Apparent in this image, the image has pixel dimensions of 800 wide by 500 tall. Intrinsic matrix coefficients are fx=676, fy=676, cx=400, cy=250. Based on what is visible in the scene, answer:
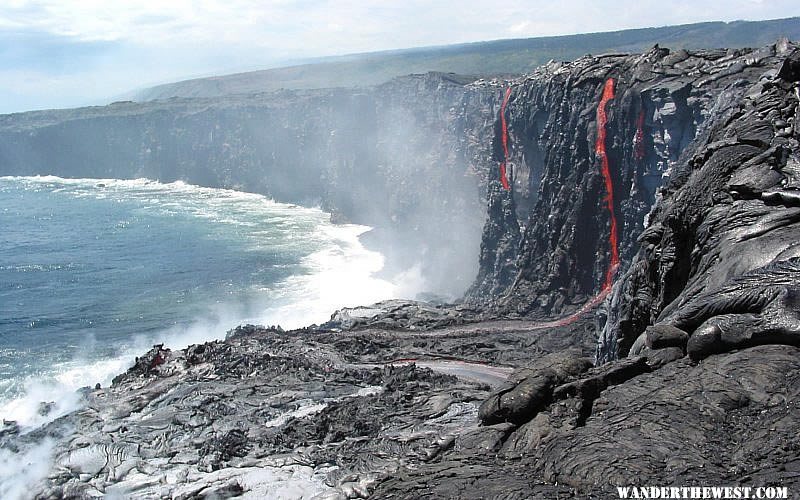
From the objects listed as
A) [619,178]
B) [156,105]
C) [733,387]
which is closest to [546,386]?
[733,387]

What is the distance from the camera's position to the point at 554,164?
59.0 metres

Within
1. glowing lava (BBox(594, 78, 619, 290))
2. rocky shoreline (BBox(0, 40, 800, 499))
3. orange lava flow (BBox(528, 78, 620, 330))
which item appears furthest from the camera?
glowing lava (BBox(594, 78, 619, 290))

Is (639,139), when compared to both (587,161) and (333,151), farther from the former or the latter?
(333,151)

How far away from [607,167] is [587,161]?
2814mm

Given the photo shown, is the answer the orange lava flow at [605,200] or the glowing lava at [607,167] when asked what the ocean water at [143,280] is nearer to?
the orange lava flow at [605,200]

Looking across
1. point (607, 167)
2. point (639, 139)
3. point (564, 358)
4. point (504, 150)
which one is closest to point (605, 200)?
point (607, 167)

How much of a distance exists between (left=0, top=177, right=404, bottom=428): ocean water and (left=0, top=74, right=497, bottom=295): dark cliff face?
6412mm

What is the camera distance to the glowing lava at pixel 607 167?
52062 mm

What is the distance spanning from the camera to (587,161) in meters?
55.1

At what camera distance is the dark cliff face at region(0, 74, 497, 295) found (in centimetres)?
8712

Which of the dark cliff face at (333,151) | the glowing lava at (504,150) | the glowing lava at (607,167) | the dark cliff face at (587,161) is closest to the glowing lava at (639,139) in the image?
the dark cliff face at (587,161)

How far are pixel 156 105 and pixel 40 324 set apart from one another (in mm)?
109176

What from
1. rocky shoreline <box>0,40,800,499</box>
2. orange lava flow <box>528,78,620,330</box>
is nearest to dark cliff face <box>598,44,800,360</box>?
rocky shoreline <box>0,40,800,499</box>

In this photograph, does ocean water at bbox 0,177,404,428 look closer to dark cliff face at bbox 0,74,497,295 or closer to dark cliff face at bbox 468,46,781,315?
dark cliff face at bbox 0,74,497,295
